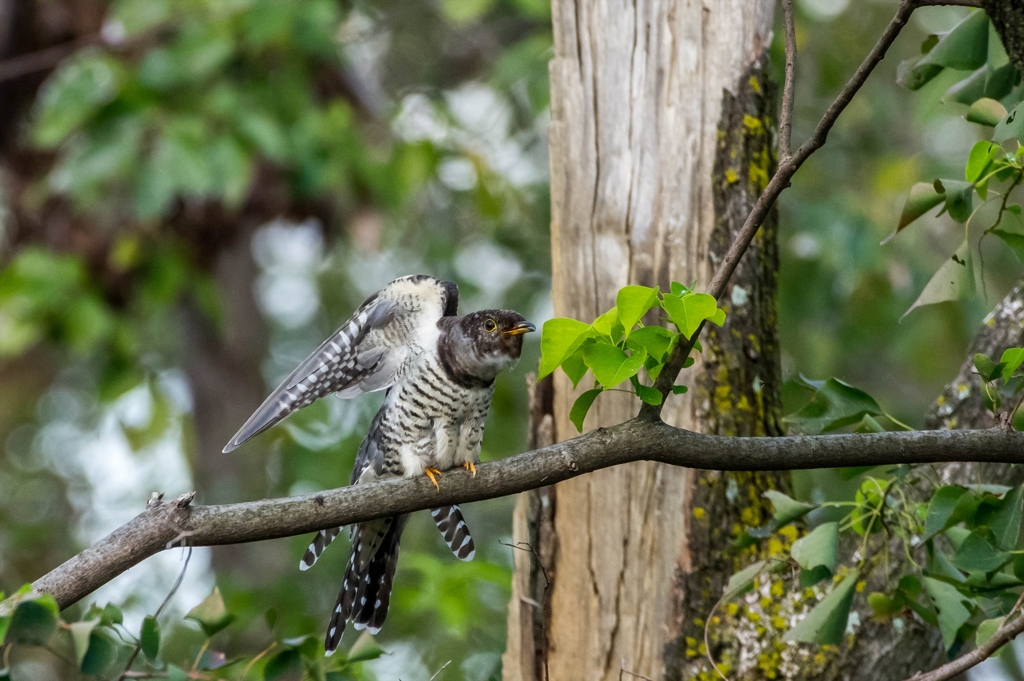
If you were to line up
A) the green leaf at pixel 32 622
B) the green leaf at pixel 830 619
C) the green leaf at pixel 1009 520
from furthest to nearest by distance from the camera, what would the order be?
the green leaf at pixel 830 619 → the green leaf at pixel 1009 520 → the green leaf at pixel 32 622

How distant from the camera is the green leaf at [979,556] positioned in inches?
70.8

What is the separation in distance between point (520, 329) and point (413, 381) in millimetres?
343

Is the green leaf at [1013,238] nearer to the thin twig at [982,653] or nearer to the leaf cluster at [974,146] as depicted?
the leaf cluster at [974,146]

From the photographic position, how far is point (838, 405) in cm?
198

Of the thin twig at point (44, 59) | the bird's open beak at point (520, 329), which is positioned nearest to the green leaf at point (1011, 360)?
the bird's open beak at point (520, 329)

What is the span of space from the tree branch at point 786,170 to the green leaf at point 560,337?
20cm

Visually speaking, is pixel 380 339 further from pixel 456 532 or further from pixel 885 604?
pixel 885 604

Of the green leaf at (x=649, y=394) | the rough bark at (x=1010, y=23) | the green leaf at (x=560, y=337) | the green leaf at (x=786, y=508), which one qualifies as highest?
the rough bark at (x=1010, y=23)

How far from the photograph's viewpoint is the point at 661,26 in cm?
246

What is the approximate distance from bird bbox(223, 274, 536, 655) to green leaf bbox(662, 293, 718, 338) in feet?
3.50

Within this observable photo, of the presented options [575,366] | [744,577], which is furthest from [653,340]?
[744,577]

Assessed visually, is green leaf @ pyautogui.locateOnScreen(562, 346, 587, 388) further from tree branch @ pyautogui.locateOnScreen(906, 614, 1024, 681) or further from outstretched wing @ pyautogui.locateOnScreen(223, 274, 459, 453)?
outstretched wing @ pyautogui.locateOnScreen(223, 274, 459, 453)

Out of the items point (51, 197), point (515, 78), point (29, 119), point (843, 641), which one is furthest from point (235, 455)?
point (843, 641)

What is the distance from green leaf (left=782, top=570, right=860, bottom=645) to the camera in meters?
1.94
